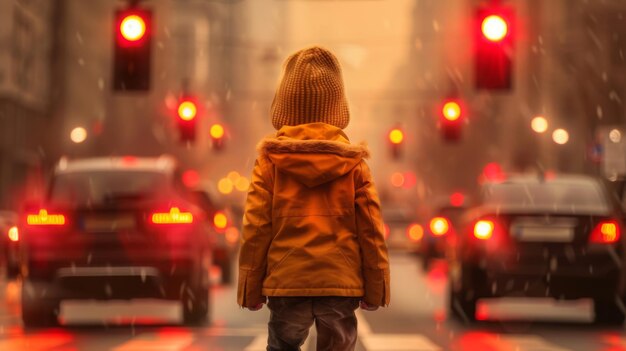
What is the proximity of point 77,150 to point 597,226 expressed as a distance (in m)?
51.1

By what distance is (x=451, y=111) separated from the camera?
26.2 metres

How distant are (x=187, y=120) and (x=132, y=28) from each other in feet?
44.3

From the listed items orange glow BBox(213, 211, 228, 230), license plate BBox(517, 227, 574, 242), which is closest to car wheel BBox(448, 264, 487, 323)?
license plate BBox(517, 227, 574, 242)

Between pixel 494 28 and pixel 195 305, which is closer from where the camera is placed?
pixel 195 305

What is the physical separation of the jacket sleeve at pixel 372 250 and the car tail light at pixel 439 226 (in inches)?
887

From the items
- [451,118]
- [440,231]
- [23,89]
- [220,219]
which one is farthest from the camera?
[23,89]

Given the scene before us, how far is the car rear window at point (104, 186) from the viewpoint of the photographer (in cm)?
1221

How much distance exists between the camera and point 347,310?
5.36m

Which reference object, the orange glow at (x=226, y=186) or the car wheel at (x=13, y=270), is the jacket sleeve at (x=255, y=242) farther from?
the orange glow at (x=226, y=186)

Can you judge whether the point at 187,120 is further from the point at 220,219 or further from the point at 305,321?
the point at 305,321

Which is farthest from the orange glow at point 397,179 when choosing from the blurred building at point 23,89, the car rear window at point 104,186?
the car rear window at point 104,186

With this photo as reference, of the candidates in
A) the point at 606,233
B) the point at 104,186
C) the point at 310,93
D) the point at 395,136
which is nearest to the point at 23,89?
the point at 395,136

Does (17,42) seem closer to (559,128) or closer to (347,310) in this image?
(559,128)

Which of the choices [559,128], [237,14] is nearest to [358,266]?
[559,128]
